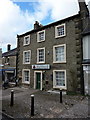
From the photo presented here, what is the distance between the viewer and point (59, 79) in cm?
1152

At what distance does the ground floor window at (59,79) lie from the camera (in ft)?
36.4

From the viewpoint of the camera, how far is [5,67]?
63.2ft

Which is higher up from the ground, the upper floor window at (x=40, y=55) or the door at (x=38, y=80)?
the upper floor window at (x=40, y=55)

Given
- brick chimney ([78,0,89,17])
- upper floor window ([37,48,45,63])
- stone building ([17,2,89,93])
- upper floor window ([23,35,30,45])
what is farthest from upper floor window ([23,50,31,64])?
brick chimney ([78,0,89,17])

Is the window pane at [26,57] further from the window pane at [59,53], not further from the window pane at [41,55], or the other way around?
the window pane at [59,53]

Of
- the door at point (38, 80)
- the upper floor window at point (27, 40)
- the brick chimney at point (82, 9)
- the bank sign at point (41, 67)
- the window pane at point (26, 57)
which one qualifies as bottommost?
the door at point (38, 80)

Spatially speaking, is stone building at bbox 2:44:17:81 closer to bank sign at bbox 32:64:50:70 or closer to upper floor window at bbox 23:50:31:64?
upper floor window at bbox 23:50:31:64

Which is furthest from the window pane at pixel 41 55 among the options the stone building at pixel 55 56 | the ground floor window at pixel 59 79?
the ground floor window at pixel 59 79

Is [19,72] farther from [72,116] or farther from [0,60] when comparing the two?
[72,116]

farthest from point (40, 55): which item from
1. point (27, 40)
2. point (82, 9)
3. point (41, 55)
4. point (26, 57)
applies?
point (82, 9)

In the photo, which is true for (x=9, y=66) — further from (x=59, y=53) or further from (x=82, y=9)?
(x=82, y=9)

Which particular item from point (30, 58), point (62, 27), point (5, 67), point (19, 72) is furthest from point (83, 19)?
point (5, 67)

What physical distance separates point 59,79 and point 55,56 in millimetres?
2764

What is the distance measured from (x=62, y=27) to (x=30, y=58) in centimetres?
604
